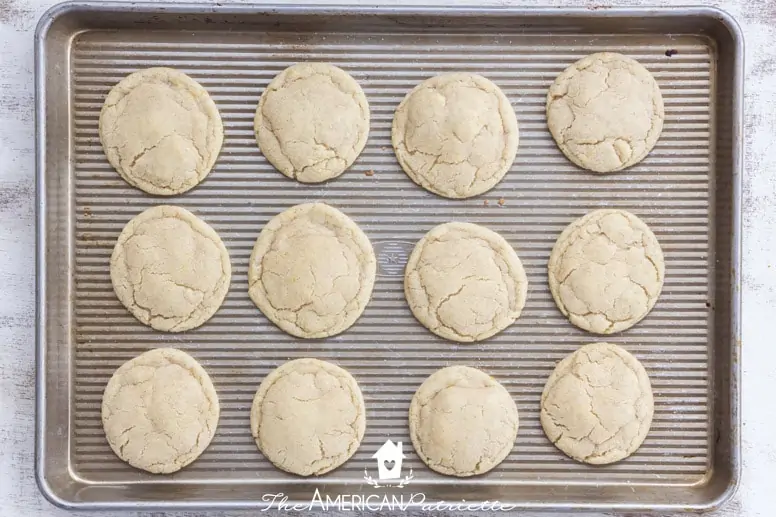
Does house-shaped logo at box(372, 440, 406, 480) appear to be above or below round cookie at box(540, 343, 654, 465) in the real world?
below

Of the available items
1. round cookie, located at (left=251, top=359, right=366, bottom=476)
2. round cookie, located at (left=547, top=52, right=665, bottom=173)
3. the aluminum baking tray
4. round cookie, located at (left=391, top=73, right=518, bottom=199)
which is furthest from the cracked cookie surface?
round cookie, located at (left=251, top=359, right=366, bottom=476)

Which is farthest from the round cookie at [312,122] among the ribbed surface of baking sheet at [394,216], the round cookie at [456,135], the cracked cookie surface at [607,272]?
the cracked cookie surface at [607,272]

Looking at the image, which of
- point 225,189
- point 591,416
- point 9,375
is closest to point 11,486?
point 9,375

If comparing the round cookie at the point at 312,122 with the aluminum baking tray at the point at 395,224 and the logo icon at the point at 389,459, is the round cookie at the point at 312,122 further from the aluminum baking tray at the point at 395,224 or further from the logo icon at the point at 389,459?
the logo icon at the point at 389,459

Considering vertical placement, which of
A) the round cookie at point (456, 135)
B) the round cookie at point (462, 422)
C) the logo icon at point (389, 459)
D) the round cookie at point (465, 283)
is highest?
the round cookie at point (456, 135)

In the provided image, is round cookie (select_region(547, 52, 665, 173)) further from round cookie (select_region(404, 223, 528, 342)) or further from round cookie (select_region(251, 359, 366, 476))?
round cookie (select_region(251, 359, 366, 476))

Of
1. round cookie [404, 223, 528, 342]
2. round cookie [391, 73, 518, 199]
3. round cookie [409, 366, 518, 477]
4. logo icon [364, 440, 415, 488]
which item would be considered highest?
round cookie [391, 73, 518, 199]
